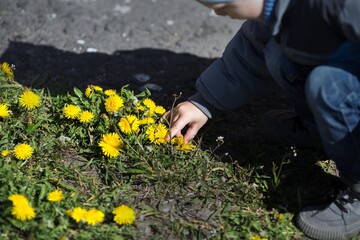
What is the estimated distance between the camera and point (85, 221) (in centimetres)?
181

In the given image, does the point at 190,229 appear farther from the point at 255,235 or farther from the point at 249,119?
the point at 249,119

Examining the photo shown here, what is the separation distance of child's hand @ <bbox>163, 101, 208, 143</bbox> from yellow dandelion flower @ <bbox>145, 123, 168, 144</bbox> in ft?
0.14

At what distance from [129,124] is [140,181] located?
0.68ft

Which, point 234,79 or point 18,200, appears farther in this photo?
point 234,79

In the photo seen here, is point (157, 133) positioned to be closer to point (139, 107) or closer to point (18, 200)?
point (139, 107)

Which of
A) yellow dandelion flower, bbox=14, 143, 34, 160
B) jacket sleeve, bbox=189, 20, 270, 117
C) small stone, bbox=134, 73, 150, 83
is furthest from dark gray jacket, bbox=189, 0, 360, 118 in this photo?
Answer: yellow dandelion flower, bbox=14, 143, 34, 160

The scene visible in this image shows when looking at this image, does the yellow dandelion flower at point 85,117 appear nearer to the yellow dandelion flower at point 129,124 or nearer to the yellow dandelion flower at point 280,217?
the yellow dandelion flower at point 129,124

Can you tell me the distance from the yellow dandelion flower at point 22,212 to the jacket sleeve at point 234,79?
2.65ft

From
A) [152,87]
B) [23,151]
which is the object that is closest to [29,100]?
[23,151]

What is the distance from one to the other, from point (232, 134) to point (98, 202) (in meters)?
0.70

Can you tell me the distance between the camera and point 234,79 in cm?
227

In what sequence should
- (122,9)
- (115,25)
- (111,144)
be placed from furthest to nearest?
1. (122,9)
2. (115,25)
3. (111,144)

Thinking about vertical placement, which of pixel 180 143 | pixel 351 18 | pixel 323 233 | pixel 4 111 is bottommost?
pixel 323 233

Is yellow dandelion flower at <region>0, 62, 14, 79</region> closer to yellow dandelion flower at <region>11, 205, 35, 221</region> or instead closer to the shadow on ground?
the shadow on ground
